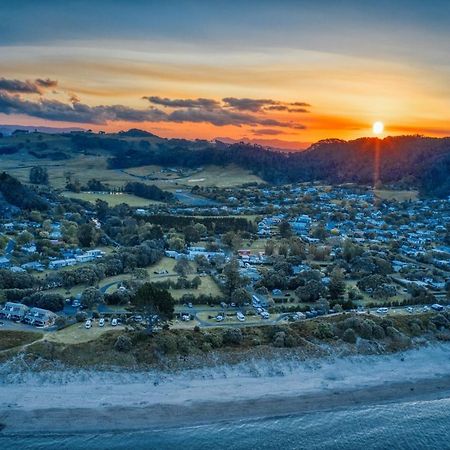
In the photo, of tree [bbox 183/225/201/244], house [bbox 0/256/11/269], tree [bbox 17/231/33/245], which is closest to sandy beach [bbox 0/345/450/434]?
house [bbox 0/256/11/269]

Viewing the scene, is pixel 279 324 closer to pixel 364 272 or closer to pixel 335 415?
pixel 335 415

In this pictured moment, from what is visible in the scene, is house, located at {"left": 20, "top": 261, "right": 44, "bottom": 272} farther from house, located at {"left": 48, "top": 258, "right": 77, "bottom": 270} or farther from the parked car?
the parked car

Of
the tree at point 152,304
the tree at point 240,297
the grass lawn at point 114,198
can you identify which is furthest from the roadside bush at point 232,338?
the grass lawn at point 114,198

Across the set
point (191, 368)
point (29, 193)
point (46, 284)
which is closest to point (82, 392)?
point (191, 368)

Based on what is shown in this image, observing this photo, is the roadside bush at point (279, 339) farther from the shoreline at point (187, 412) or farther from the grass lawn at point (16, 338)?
the grass lawn at point (16, 338)

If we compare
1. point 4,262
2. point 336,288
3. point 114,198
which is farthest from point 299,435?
point 114,198

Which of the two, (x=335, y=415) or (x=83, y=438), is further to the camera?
(x=335, y=415)
